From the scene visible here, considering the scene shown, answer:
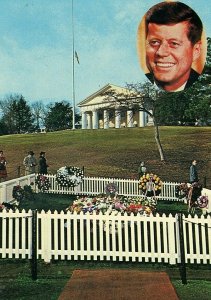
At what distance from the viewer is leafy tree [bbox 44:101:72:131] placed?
615 inches

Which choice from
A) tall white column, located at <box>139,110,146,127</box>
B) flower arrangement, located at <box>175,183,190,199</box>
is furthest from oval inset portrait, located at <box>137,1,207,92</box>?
flower arrangement, located at <box>175,183,190,199</box>

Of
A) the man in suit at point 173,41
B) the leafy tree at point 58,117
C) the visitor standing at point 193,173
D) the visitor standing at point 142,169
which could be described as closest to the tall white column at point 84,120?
the leafy tree at point 58,117

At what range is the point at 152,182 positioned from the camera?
13.1 m

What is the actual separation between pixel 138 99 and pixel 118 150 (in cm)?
Answer: 246

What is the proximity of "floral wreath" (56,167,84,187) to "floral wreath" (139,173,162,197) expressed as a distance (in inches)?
87.6

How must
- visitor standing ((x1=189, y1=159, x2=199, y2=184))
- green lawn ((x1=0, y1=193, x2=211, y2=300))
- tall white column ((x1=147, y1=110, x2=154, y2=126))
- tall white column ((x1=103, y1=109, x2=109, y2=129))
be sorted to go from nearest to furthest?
1. green lawn ((x1=0, y1=193, x2=211, y2=300))
2. visitor standing ((x1=189, y1=159, x2=199, y2=184))
3. tall white column ((x1=103, y1=109, x2=109, y2=129))
4. tall white column ((x1=147, y1=110, x2=154, y2=126))

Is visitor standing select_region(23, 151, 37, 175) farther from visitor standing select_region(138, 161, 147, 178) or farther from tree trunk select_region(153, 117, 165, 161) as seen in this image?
tree trunk select_region(153, 117, 165, 161)

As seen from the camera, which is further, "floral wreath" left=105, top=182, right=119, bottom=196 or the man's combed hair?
"floral wreath" left=105, top=182, right=119, bottom=196

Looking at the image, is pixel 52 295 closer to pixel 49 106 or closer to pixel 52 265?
pixel 52 265

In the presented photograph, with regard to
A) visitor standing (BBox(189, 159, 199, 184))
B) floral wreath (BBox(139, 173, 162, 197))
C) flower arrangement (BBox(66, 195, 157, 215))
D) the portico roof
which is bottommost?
flower arrangement (BBox(66, 195, 157, 215))

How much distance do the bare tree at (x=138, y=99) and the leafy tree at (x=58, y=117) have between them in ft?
6.39

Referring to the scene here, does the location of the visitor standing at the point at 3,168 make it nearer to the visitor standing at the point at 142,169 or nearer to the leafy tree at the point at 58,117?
the leafy tree at the point at 58,117

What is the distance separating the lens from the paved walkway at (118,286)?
5266 millimetres

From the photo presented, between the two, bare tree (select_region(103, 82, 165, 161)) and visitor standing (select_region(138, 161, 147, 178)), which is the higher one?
bare tree (select_region(103, 82, 165, 161))
